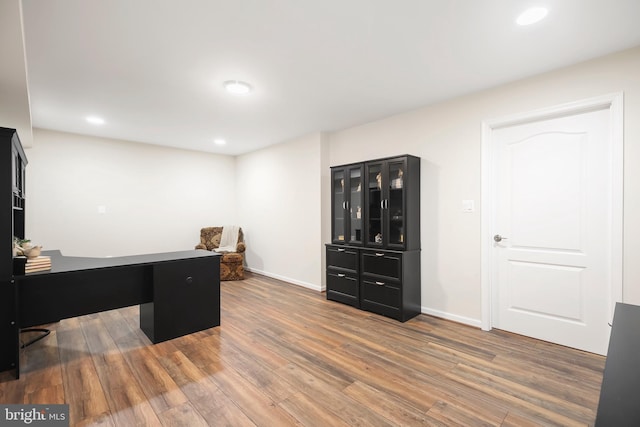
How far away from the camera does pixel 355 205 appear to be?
397 centimetres

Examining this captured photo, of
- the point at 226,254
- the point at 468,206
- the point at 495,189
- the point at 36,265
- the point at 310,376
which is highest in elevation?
the point at 495,189

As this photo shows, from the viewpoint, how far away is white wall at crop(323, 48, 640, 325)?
7.68 ft

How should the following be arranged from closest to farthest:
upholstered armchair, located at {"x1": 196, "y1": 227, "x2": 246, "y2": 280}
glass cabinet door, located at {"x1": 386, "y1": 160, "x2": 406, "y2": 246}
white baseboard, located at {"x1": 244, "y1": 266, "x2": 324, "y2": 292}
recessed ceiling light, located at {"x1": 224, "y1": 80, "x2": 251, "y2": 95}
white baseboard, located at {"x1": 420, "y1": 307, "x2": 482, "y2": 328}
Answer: recessed ceiling light, located at {"x1": 224, "y1": 80, "x2": 251, "y2": 95}, white baseboard, located at {"x1": 420, "y1": 307, "x2": 482, "y2": 328}, glass cabinet door, located at {"x1": 386, "y1": 160, "x2": 406, "y2": 246}, white baseboard, located at {"x1": 244, "y1": 266, "x2": 324, "y2": 292}, upholstered armchair, located at {"x1": 196, "y1": 227, "x2": 246, "y2": 280}

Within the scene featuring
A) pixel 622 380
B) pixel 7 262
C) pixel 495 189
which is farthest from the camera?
pixel 495 189

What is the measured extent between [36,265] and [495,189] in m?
4.18

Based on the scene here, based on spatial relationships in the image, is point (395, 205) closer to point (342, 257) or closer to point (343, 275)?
point (342, 257)

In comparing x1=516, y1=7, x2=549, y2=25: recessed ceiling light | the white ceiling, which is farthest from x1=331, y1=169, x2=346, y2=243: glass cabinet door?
x1=516, y1=7, x2=549, y2=25: recessed ceiling light

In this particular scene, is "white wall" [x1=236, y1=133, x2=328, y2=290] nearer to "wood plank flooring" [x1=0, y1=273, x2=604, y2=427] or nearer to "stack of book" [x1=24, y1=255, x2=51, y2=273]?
"wood plank flooring" [x1=0, y1=273, x2=604, y2=427]

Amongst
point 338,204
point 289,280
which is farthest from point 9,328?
point 289,280

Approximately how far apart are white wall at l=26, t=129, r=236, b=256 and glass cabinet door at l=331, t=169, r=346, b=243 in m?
3.20

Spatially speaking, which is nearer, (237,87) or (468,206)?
(237,87)

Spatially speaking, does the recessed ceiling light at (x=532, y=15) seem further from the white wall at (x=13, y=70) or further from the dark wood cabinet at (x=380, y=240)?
the white wall at (x=13, y=70)

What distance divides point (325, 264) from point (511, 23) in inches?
140

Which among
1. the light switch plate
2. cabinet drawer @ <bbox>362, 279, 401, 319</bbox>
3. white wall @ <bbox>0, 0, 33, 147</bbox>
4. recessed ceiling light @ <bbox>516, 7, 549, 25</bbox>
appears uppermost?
recessed ceiling light @ <bbox>516, 7, 549, 25</bbox>
